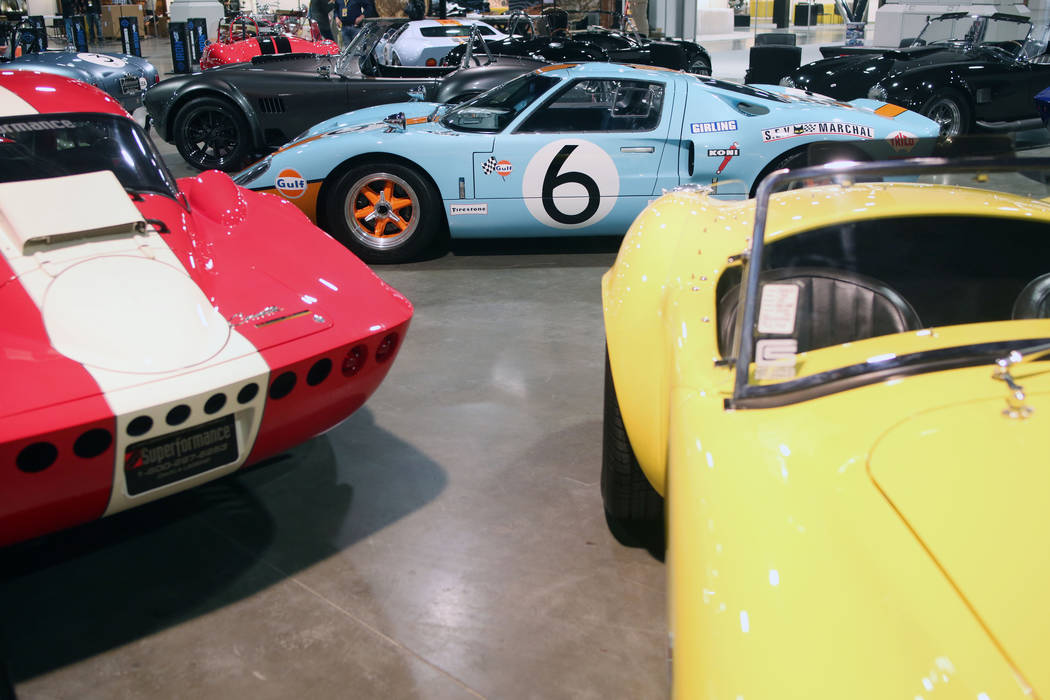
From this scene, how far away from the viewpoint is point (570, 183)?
529 cm

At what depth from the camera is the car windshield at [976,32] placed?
31.3 feet

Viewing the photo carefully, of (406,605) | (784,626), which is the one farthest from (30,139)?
(784,626)

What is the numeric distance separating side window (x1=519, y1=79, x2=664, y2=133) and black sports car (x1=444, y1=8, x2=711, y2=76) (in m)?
3.70

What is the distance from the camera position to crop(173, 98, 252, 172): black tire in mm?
7992

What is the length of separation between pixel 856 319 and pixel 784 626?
46.3 inches

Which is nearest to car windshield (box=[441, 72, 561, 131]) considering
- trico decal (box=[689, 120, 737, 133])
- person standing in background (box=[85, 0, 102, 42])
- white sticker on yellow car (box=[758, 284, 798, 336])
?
trico decal (box=[689, 120, 737, 133])

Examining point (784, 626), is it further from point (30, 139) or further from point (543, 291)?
point (543, 291)

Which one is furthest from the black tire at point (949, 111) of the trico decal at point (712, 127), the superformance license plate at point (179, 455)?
the superformance license plate at point (179, 455)

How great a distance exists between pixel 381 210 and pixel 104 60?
6.68 metres

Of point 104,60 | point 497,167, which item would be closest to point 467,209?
point 497,167

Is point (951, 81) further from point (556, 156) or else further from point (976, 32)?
point (556, 156)

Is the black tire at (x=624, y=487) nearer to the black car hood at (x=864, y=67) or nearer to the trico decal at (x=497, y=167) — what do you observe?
the trico decal at (x=497, y=167)

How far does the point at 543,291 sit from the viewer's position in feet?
16.5

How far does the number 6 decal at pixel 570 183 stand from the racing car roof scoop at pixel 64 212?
276 cm
